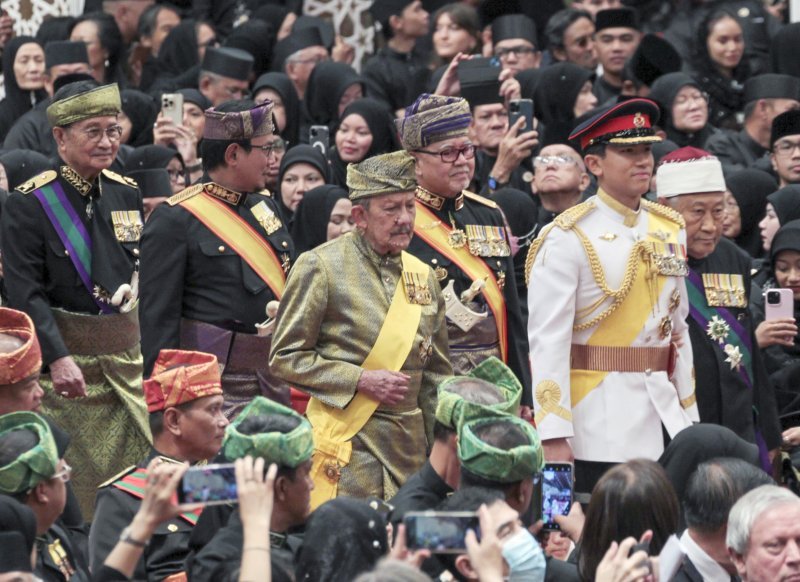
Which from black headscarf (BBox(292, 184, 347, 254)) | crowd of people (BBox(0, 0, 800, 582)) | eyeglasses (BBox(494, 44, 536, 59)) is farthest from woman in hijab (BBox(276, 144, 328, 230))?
eyeglasses (BBox(494, 44, 536, 59))

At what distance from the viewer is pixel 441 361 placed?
8.20 metres

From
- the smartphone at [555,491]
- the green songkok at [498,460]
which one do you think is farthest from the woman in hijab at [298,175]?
the green songkok at [498,460]

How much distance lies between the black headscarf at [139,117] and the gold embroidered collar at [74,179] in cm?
410

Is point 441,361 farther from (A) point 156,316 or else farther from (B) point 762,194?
(B) point 762,194

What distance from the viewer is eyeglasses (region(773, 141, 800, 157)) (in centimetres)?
1190

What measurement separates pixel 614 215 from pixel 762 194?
139 inches

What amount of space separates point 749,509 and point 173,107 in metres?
6.32

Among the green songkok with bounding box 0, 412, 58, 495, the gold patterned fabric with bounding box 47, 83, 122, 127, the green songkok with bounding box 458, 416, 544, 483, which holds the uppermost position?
the gold patterned fabric with bounding box 47, 83, 122, 127

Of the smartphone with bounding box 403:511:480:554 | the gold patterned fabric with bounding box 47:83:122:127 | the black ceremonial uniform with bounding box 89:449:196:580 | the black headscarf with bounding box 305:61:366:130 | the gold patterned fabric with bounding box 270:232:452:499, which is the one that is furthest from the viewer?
the black headscarf with bounding box 305:61:366:130

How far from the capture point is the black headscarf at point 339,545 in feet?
18.6

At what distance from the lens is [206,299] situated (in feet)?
28.5

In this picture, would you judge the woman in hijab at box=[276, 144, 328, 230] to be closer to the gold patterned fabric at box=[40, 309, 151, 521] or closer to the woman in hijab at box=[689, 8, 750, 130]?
the gold patterned fabric at box=[40, 309, 151, 521]

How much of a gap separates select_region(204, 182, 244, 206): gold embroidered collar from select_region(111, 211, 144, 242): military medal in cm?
59

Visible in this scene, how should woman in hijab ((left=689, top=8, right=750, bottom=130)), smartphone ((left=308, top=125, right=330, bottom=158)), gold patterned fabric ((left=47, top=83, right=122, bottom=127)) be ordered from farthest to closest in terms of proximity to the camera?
woman in hijab ((left=689, top=8, right=750, bottom=130)) → smartphone ((left=308, top=125, right=330, bottom=158)) → gold patterned fabric ((left=47, top=83, right=122, bottom=127))
